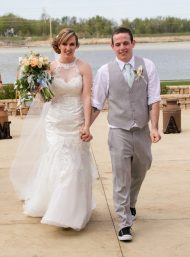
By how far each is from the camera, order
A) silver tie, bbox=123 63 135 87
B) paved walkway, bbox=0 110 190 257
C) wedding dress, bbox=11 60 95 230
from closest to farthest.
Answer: paved walkway, bbox=0 110 190 257 < silver tie, bbox=123 63 135 87 < wedding dress, bbox=11 60 95 230

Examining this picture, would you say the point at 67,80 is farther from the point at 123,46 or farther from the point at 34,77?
the point at 123,46

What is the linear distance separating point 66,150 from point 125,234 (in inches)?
38.2

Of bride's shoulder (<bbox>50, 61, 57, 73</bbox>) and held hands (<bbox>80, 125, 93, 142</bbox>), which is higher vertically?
bride's shoulder (<bbox>50, 61, 57, 73</bbox>)

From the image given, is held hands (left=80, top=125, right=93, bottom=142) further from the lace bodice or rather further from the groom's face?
the groom's face

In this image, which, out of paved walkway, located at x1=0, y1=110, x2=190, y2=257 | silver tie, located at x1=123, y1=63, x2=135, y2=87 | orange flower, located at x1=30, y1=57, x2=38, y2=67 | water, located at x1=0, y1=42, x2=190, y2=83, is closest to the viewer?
paved walkway, located at x1=0, y1=110, x2=190, y2=257

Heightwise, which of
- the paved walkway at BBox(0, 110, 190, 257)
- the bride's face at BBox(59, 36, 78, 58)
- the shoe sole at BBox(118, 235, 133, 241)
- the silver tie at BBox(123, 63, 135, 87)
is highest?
the bride's face at BBox(59, 36, 78, 58)

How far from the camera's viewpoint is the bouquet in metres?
6.25

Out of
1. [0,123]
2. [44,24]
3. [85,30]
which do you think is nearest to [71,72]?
[0,123]

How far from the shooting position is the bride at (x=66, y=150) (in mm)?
6172

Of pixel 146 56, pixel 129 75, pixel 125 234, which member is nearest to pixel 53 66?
pixel 129 75

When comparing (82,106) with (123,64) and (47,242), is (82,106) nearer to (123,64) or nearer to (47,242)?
(123,64)

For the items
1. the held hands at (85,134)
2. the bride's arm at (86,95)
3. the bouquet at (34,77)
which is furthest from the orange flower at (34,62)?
the held hands at (85,134)

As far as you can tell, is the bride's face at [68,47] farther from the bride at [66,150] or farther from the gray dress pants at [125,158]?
the gray dress pants at [125,158]

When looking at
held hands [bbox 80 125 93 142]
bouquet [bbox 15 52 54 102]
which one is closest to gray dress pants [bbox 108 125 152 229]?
held hands [bbox 80 125 93 142]
